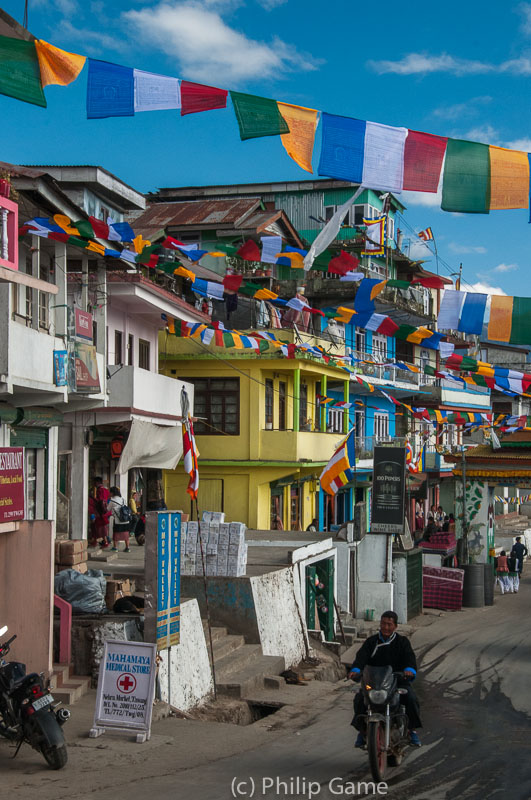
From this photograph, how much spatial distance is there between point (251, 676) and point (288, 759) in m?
4.15

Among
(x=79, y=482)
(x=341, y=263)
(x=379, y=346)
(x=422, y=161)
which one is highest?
(x=379, y=346)

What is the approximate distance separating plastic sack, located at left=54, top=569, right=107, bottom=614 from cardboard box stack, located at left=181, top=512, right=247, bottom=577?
9.69ft

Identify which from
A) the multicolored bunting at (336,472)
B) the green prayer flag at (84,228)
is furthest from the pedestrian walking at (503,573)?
the green prayer flag at (84,228)

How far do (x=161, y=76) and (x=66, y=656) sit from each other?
7344 millimetres

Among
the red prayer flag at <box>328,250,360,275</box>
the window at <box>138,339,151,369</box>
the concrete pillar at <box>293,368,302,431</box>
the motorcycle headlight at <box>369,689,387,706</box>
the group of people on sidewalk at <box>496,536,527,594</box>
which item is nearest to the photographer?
the motorcycle headlight at <box>369,689,387,706</box>

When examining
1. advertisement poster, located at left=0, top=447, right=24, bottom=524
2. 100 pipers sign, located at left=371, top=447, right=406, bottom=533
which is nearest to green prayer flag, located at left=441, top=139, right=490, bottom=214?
advertisement poster, located at left=0, top=447, right=24, bottom=524

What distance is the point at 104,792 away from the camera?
8258 mm

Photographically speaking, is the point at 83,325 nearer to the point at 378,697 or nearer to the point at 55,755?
the point at 55,755

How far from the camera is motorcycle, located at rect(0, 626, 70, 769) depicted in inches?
341

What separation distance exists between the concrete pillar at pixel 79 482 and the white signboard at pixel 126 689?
9590mm

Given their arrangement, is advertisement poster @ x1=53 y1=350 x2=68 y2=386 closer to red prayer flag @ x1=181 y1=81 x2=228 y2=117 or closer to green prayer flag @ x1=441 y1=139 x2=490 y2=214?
red prayer flag @ x1=181 y1=81 x2=228 y2=117

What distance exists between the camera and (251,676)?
13.9 meters

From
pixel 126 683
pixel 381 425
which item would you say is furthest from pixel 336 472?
pixel 381 425

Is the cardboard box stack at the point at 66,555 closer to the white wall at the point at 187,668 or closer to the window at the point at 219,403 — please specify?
the white wall at the point at 187,668
